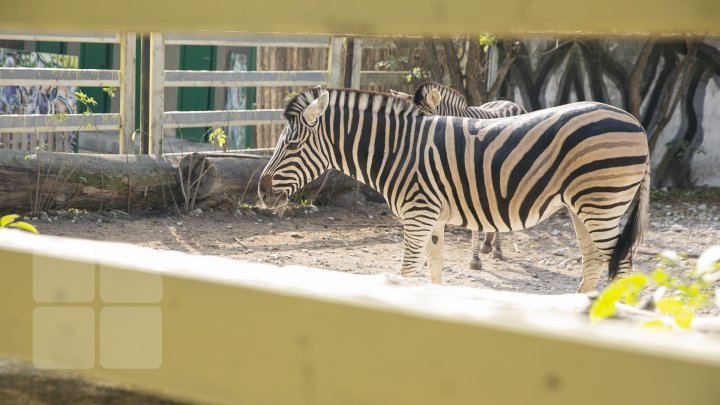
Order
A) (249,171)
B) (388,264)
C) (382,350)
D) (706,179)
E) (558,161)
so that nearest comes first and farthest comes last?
(382,350) → (558,161) → (388,264) → (249,171) → (706,179)

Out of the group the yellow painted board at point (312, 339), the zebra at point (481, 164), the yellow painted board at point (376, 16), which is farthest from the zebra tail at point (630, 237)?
the yellow painted board at point (376, 16)

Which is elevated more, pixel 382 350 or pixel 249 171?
pixel 382 350

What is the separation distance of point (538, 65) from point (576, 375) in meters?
12.1

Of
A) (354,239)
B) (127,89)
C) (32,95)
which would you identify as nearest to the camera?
(354,239)

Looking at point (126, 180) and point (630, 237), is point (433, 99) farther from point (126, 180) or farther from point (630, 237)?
point (126, 180)

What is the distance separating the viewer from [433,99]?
8258mm

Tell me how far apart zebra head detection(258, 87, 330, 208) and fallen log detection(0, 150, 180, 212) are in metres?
2.56

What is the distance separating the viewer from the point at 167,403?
5.28ft

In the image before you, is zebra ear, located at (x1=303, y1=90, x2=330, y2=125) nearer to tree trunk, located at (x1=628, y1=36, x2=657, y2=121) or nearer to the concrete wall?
tree trunk, located at (x1=628, y1=36, x2=657, y2=121)

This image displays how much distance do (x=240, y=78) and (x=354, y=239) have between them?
2.96 meters

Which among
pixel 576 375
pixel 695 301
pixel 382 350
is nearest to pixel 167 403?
pixel 382 350

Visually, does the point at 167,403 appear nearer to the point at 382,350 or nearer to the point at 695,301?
the point at 382,350

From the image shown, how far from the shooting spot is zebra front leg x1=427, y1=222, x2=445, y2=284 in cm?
653

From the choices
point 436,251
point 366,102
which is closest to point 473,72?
point 366,102
